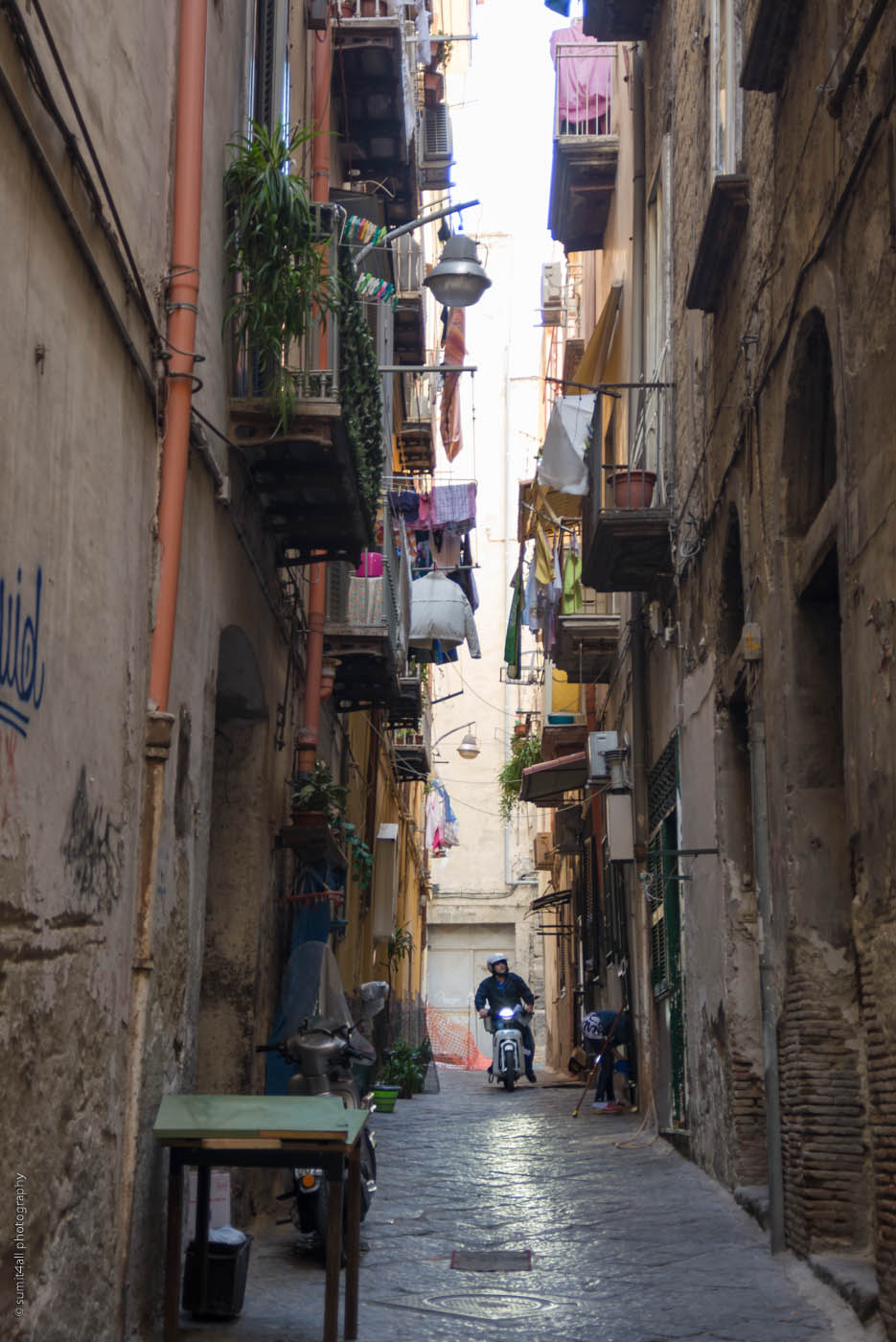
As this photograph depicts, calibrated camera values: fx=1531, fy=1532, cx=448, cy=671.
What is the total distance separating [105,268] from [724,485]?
515cm

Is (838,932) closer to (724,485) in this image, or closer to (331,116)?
(724,485)

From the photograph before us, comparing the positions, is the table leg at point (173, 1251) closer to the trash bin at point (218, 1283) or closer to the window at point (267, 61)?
the trash bin at point (218, 1283)

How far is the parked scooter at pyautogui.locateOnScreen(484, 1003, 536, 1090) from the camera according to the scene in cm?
1909

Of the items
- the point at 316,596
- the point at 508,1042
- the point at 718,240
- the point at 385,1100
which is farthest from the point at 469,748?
the point at 718,240

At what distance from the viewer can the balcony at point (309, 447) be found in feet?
26.4

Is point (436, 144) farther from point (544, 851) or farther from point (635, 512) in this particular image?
point (544, 851)

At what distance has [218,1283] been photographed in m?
6.09

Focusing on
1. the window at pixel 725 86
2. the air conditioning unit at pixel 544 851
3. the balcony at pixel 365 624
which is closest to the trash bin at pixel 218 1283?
the balcony at pixel 365 624

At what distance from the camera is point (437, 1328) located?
6035mm

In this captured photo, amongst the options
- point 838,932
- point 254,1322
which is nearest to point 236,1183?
point 254,1322

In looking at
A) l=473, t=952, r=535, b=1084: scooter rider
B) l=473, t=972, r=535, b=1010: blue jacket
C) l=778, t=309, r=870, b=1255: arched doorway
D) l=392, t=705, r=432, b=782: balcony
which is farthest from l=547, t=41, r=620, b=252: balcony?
l=778, t=309, r=870, b=1255: arched doorway

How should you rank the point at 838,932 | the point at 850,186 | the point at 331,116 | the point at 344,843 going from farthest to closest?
the point at 331,116 < the point at 344,843 < the point at 838,932 < the point at 850,186

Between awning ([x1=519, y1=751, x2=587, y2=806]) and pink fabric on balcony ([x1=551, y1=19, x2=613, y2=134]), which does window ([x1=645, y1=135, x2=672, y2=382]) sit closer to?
pink fabric on balcony ([x1=551, y1=19, x2=613, y2=134])

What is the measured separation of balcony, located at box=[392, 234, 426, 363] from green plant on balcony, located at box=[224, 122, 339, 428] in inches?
413
